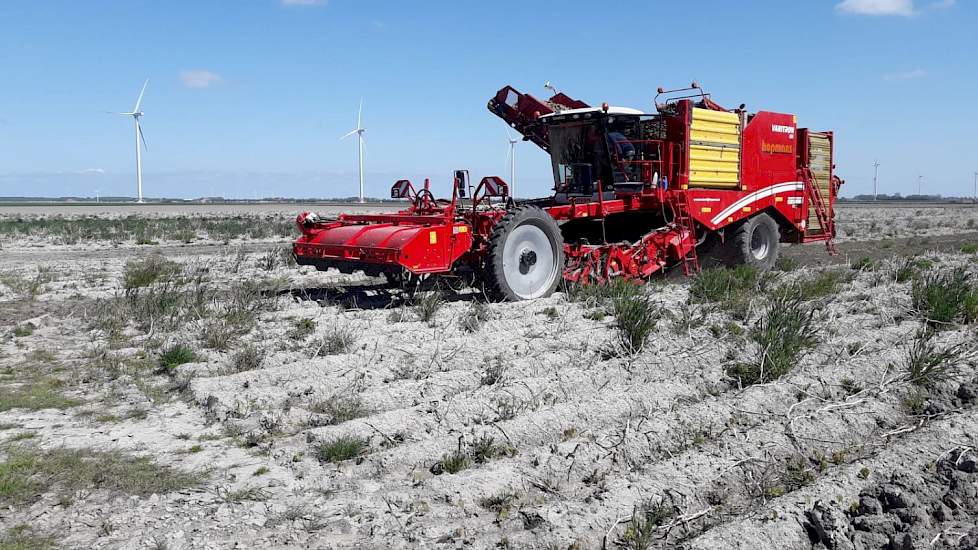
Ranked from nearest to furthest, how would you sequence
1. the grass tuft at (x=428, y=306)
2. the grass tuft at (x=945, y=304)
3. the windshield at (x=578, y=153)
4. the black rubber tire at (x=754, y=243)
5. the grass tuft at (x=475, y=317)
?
the grass tuft at (x=945, y=304) < the grass tuft at (x=475, y=317) < the grass tuft at (x=428, y=306) < the windshield at (x=578, y=153) < the black rubber tire at (x=754, y=243)

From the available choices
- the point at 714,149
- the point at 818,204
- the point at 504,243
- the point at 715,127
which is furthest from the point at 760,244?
the point at 504,243

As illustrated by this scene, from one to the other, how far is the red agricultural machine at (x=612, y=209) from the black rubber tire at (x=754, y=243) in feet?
0.07

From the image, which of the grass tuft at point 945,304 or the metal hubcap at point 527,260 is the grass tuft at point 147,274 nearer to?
the metal hubcap at point 527,260

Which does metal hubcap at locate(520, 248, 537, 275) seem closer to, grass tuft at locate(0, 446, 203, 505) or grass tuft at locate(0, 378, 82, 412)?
grass tuft at locate(0, 378, 82, 412)

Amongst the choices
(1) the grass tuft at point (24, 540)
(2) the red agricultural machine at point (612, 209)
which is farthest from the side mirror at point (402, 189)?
(1) the grass tuft at point (24, 540)

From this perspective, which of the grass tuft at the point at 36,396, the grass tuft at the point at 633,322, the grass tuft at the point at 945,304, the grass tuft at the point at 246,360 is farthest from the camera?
the grass tuft at the point at 945,304

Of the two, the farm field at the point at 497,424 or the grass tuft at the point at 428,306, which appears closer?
the farm field at the point at 497,424

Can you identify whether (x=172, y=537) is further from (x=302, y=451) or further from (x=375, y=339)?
(x=375, y=339)

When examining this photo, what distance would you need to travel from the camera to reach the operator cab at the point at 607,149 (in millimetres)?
12070

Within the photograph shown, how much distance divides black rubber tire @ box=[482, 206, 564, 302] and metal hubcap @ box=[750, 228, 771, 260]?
18.1ft

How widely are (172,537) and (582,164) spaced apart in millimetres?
9503

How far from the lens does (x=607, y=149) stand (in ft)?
40.4

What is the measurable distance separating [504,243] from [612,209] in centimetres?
242

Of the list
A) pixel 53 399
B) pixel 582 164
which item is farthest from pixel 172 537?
pixel 582 164
